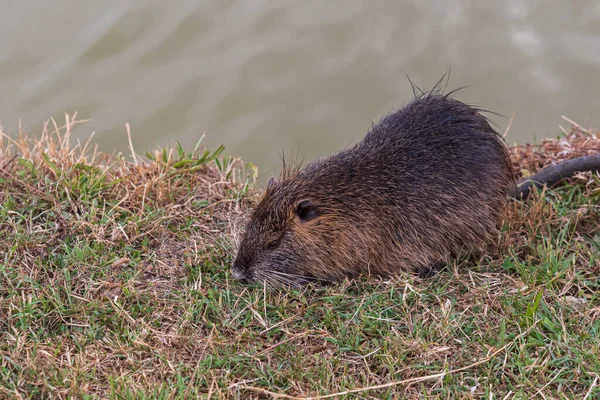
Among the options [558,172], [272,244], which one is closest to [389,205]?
[272,244]

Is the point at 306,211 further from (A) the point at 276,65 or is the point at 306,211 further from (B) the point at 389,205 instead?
(A) the point at 276,65

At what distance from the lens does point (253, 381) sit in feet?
9.95

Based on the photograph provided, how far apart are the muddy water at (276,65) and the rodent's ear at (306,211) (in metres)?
1.86

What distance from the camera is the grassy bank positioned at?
3.03 m

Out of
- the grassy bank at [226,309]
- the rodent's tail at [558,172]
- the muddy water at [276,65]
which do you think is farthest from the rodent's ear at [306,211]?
the muddy water at [276,65]

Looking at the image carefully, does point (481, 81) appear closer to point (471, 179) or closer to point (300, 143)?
point (300, 143)

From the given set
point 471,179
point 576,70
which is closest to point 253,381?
point 471,179

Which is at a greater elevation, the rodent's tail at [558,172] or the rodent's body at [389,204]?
the rodent's tail at [558,172]

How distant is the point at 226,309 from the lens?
3.47 m

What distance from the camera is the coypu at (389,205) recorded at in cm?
380

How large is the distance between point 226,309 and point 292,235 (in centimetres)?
57

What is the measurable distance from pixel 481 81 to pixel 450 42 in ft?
1.60

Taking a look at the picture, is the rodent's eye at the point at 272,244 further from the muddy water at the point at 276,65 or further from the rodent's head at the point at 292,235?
the muddy water at the point at 276,65

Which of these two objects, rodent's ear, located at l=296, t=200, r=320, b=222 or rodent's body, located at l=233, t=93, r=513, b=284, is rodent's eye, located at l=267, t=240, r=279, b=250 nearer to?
rodent's body, located at l=233, t=93, r=513, b=284
